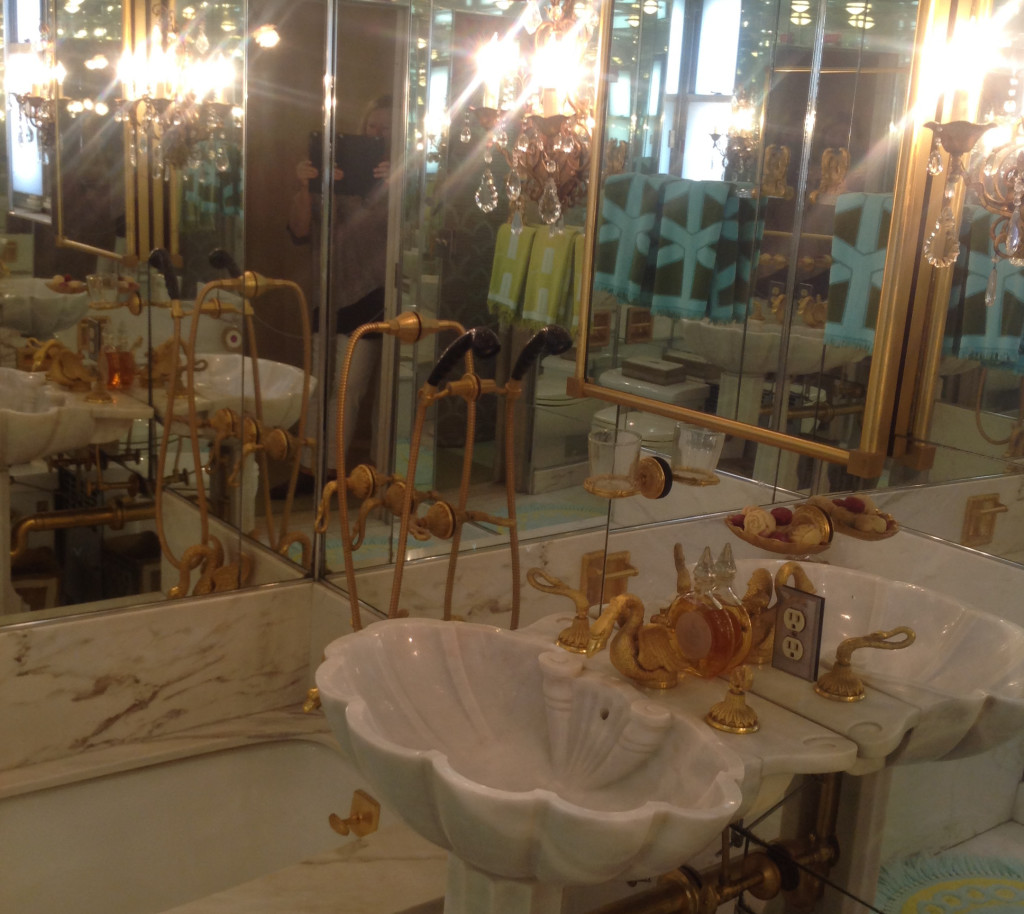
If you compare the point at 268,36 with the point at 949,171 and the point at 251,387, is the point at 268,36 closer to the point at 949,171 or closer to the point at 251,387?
the point at 251,387

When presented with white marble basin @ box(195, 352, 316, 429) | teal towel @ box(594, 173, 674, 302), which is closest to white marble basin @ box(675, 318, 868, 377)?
teal towel @ box(594, 173, 674, 302)

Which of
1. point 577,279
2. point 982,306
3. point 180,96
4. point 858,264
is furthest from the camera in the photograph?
point 180,96

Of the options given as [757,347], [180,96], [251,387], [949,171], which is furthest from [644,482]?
[180,96]

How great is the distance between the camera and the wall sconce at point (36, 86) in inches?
71.0

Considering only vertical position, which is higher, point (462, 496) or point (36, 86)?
point (36, 86)

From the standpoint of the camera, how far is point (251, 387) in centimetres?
227

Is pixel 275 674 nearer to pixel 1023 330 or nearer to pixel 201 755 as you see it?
pixel 201 755

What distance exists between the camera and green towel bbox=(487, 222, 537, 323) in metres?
1.79

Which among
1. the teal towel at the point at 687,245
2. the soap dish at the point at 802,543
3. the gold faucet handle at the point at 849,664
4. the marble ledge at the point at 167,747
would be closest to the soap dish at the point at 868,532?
the soap dish at the point at 802,543

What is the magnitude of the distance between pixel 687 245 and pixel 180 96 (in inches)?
41.9

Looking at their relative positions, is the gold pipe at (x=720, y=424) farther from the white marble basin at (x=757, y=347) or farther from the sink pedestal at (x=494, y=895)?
the sink pedestal at (x=494, y=895)

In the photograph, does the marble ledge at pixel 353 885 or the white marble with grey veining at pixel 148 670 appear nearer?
the marble ledge at pixel 353 885

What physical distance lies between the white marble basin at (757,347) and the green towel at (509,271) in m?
0.35

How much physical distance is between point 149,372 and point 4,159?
1.52 ft
